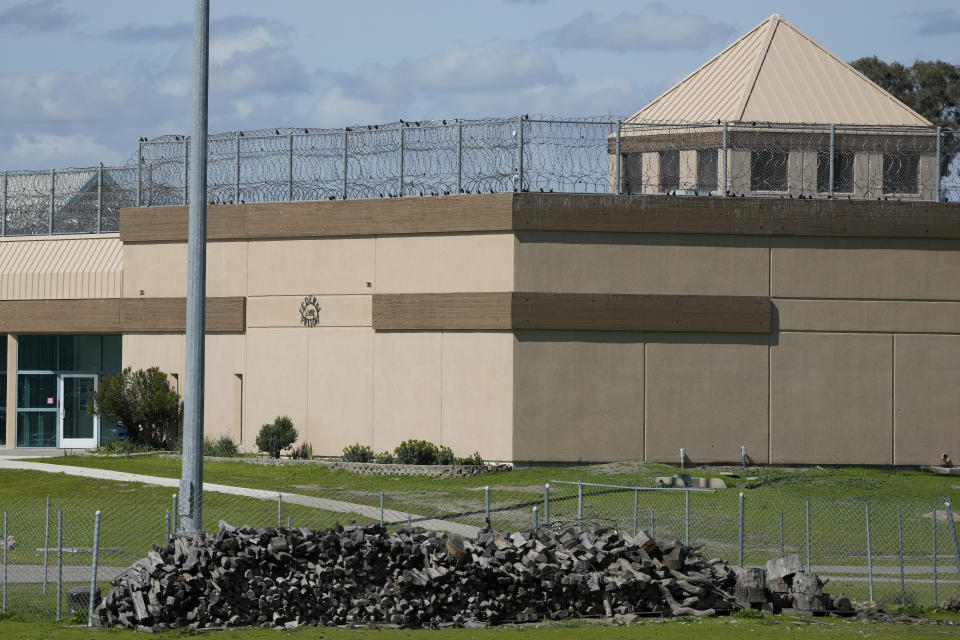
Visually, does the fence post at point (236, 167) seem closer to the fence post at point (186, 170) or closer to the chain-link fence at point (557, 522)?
the fence post at point (186, 170)

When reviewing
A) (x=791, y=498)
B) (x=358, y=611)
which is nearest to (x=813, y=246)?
(x=791, y=498)

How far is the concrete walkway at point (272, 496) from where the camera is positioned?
24297 mm

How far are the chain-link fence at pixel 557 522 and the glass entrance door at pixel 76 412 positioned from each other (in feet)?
41.6

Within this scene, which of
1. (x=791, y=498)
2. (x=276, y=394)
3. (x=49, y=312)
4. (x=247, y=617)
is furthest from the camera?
(x=49, y=312)

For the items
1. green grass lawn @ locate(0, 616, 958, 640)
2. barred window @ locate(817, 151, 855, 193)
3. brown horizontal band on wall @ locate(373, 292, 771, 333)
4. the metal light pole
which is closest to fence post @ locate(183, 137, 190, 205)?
brown horizontal band on wall @ locate(373, 292, 771, 333)

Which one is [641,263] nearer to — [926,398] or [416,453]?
[416,453]

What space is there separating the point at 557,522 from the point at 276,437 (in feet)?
53.7

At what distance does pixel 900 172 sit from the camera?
35.4 meters

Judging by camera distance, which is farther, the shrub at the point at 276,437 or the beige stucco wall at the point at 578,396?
the shrub at the point at 276,437

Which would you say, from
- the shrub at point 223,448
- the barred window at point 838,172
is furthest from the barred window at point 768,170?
the shrub at point 223,448

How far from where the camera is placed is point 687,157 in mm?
35719

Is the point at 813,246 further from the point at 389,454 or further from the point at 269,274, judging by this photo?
the point at 269,274

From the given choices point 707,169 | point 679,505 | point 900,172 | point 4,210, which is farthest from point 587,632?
point 4,210

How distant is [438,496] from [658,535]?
277 inches
